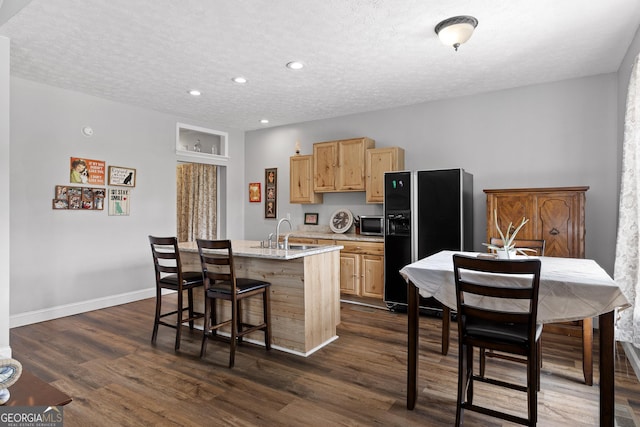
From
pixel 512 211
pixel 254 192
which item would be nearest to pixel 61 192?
Answer: pixel 254 192

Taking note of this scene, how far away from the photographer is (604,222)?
382 cm

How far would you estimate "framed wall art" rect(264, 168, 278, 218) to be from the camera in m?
6.30

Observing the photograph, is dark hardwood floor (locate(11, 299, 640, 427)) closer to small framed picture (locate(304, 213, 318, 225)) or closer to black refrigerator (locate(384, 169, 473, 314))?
black refrigerator (locate(384, 169, 473, 314))

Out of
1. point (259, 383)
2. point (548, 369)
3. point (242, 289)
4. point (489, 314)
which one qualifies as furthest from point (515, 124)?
point (259, 383)

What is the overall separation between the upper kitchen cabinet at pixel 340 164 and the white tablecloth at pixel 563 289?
2.85m

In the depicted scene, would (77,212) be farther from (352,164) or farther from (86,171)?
(352,164)

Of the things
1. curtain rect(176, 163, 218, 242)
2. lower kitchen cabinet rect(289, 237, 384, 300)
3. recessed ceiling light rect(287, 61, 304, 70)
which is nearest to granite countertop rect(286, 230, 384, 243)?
lower kitchen cabinet rect(289, 237, 384, 300)

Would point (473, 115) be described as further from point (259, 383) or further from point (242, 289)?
point (259, 383)

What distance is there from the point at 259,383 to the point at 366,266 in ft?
7.81

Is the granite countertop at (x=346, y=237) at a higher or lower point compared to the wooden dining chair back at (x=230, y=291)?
higher

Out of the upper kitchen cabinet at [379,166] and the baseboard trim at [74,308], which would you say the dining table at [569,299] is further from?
the baseboard trim at [74,308]

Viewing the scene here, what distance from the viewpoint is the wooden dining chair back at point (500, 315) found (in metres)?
Result: 1.84

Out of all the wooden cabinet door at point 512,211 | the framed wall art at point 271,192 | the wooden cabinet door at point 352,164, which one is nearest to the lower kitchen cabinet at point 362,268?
the wooden cabinet door at point 352,164

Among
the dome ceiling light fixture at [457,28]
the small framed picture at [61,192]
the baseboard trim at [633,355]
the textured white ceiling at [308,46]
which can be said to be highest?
the textured white ceiling at [308,46]
